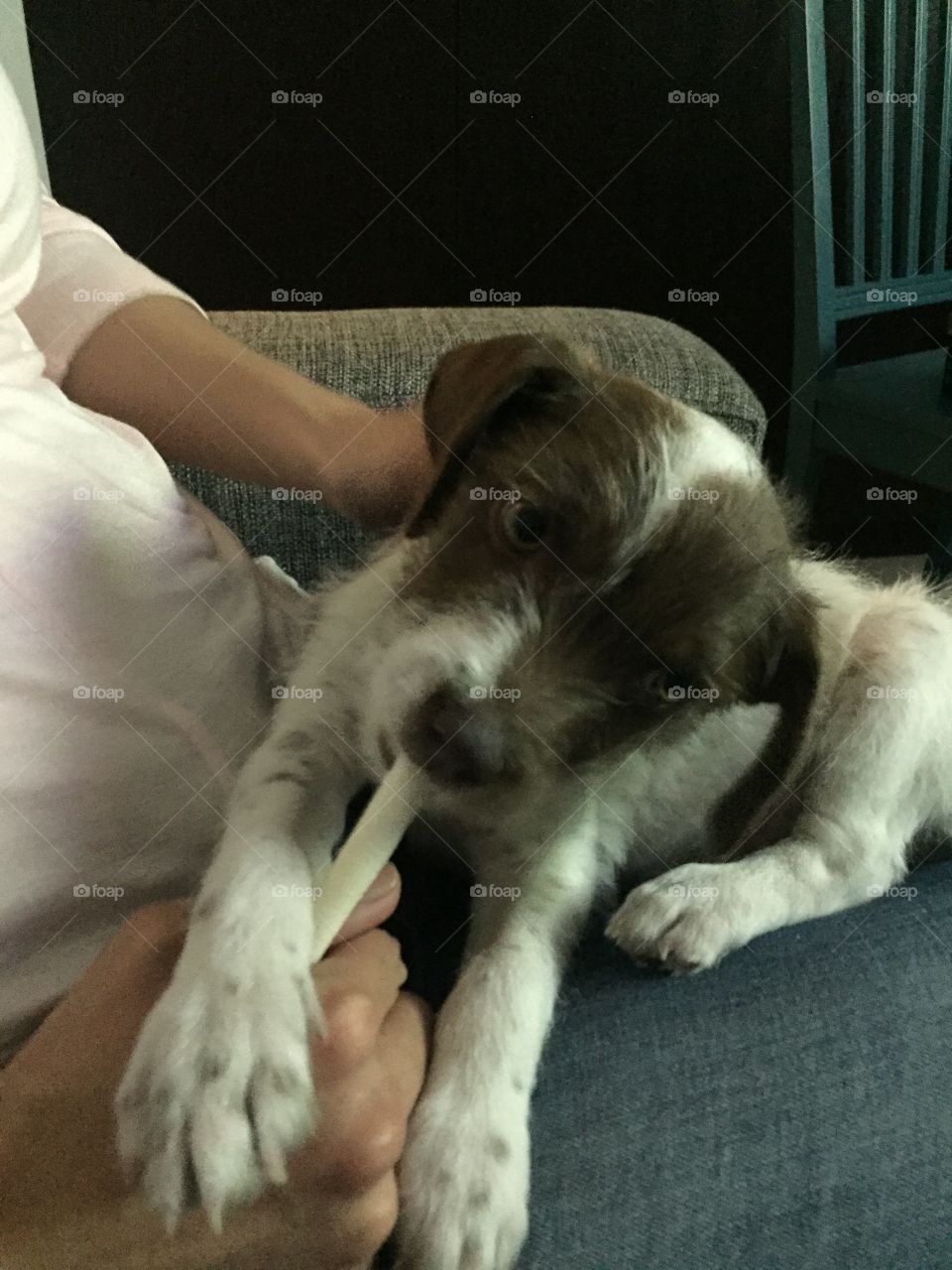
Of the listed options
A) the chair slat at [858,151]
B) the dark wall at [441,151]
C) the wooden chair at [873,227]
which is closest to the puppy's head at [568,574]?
the wooden chair at [873,227]

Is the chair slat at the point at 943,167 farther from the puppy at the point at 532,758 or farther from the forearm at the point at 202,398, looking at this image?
the forearm at the point at 202,398

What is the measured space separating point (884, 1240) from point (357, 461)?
4.92ft

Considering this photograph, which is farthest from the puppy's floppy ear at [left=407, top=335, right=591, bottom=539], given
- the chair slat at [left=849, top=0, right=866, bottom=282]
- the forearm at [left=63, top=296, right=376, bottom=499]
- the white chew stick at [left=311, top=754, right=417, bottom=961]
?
the chair slat at [left=849, top=0, right=866, bottom=282]

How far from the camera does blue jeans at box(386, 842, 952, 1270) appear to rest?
4.10 ft

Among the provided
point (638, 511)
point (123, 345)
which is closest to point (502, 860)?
point (638, 511)

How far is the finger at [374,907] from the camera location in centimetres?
134

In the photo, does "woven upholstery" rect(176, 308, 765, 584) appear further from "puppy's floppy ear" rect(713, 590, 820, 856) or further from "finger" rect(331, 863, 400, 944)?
"finger" rect(331, 863, 400, 944)

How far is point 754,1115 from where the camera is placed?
1340mm

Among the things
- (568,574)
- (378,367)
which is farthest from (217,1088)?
(378,367)

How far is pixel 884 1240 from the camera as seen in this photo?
1270 millimetres

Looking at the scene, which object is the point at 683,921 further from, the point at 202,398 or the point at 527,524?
the point at 202,398

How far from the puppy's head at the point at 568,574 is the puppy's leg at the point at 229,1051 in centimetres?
29

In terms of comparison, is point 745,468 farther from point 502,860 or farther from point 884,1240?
point 884,1240

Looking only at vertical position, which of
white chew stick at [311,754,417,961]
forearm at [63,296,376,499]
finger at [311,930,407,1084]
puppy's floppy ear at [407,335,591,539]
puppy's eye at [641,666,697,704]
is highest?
puppy's floppy ear at [407,335,591,539]
